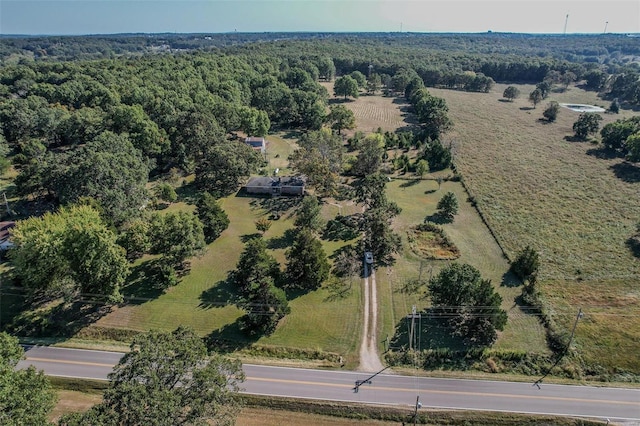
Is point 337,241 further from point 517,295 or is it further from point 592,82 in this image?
point 592,82

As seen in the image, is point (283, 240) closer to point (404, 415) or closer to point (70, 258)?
point (70, 258)

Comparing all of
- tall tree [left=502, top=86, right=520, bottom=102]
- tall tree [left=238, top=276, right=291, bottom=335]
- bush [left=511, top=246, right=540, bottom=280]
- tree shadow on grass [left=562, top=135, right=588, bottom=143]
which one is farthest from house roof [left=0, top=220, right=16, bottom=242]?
tall tree [left=502, top=86, right=520, bottom=102]

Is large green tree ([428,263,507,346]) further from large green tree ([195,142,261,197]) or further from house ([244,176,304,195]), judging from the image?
large green tree ([195,142,261,197])

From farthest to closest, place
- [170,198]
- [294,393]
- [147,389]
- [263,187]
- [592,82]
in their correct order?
[592,82] < [263,187] < [170,198] < [294,393] < [147,389]

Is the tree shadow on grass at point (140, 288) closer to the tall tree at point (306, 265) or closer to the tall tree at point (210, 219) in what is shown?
the tall tree at point (210, 219)

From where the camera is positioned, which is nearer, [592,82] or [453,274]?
[453,274]

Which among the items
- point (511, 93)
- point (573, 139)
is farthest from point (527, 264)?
point (511, 93)

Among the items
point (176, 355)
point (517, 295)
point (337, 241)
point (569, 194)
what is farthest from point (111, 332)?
point (569, 194)
